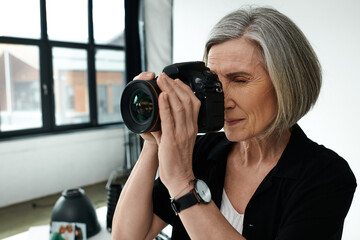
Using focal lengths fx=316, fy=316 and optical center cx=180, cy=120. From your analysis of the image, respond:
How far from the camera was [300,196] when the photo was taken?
0.69 metres

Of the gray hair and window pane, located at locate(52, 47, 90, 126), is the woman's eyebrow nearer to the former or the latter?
the gray hair

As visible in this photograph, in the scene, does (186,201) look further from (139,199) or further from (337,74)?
(337,74)

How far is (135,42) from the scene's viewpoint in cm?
346

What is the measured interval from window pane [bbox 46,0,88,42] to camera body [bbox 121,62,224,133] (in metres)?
3.40

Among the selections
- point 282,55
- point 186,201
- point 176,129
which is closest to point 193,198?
point 186,201

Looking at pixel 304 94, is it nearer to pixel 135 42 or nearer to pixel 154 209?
pixel 154 209

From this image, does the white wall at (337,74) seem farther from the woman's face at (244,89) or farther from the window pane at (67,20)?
the window pane at (67,20)

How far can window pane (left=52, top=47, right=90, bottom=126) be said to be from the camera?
12.9ft

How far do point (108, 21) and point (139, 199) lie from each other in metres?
3.87

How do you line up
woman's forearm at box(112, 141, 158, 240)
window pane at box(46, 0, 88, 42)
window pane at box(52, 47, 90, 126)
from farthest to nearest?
window pane at box(52, 47, 90, 126) → window pane at box(46, 0, 88, 42) → woman's forearm at box(112, 141, 158, 240)

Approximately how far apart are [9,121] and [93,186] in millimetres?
1285

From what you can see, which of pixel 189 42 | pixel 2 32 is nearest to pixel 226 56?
pixel 189 42

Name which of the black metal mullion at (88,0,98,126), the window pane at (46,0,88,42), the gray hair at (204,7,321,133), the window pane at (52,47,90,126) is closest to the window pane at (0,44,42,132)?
the window pane at (52,47,90,126)

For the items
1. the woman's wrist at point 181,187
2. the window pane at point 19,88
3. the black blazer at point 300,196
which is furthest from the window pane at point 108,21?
the woman's wrist at point 181,187
